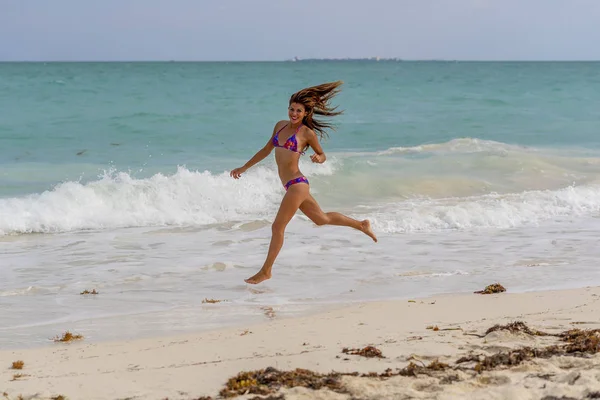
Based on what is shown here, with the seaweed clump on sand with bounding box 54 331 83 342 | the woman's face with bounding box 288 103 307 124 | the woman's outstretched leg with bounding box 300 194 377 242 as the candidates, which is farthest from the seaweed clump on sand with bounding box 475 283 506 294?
the seaweed clump on sand with bounding box 54 331 83 342

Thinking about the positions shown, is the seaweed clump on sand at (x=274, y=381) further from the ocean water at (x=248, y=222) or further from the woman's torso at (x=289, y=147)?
the woman's torso at (x=289, y=147)

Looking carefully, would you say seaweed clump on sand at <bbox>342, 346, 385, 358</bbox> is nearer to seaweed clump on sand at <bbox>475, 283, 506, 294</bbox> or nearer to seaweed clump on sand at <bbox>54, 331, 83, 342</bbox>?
seaweed clump on sand at <bbox>54, 331, 83, 342</bbox>

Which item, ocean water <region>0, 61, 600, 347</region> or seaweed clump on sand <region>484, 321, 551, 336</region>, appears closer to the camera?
seaweed clump on sand <region>484, 321, 551, 336</region>

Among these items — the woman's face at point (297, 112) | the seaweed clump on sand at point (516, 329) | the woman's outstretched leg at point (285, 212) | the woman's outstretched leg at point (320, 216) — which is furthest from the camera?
the woman's outstretched leg at point (320, 216)

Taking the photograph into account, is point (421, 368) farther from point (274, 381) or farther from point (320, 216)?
point (320, 216)

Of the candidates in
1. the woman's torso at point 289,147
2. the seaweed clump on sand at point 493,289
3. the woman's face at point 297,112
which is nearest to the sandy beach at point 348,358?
the seaweed clump on sand at point 493,289

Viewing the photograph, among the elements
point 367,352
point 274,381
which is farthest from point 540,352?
point 274,381

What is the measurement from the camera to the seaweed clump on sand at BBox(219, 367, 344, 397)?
4.41 m

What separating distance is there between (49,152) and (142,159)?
2.48 meters

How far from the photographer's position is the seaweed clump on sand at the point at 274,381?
4.41 meters

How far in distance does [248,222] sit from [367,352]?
20.4 feet

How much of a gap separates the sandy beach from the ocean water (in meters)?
0.52

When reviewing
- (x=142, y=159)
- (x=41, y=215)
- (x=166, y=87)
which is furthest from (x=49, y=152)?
(x=166, y=87)

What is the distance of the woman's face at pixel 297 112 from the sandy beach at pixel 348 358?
1545 millimetres
